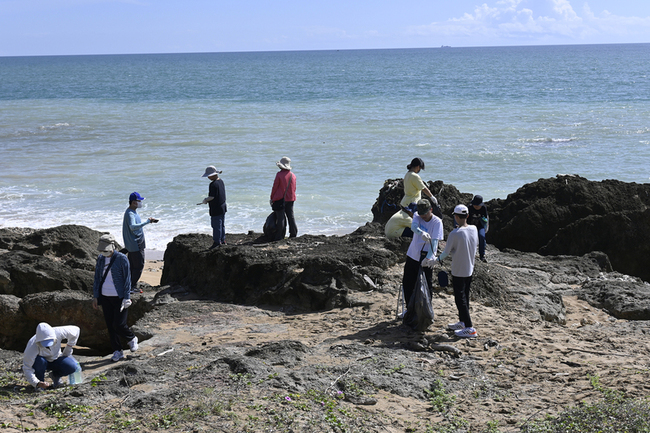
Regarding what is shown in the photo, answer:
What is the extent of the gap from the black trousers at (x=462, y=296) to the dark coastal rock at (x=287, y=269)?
172cm

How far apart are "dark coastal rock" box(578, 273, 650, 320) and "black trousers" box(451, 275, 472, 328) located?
2.65 metres

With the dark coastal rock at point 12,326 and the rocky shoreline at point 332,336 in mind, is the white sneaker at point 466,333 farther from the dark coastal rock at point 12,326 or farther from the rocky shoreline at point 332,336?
the dark coastal rock at point 12,326

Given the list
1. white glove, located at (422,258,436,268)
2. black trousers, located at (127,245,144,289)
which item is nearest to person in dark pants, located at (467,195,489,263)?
white glove, located at (422,258,436,268)

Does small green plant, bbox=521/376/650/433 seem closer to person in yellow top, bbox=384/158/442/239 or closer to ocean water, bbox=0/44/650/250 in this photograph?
person in yellow top, bbox=384/158/442/239

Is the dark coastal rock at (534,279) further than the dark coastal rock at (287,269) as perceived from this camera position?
No

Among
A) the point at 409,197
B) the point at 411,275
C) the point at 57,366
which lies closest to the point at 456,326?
the point at 411,275

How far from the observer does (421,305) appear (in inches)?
270

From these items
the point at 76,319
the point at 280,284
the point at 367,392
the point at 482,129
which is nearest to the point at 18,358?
the point at 76,319

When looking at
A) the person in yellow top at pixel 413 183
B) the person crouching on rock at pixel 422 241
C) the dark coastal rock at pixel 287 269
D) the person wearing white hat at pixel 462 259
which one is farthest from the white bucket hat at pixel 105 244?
the person in yellow top at pixel 413 183

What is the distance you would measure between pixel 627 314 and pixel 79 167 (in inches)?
866

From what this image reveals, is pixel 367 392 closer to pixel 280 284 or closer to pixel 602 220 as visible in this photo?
pixel 280 284

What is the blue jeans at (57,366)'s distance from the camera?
5820 millimetres

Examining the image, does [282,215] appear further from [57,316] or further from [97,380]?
[97,380]

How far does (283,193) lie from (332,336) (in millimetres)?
4150
